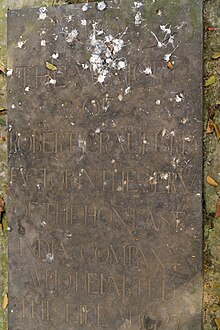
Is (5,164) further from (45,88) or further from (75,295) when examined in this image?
(75,295)

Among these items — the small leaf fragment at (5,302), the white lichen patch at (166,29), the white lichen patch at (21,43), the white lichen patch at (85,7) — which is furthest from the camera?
the small leaf fragment at (5,302)

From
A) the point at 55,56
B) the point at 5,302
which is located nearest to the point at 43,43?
the point at 55,56

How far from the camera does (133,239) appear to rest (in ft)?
8.98

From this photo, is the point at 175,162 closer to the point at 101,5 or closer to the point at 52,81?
the point at 52,81

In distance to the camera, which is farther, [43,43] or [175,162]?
[43,43]

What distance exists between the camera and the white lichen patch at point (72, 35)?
2766mm

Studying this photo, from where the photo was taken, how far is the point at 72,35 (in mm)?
2771

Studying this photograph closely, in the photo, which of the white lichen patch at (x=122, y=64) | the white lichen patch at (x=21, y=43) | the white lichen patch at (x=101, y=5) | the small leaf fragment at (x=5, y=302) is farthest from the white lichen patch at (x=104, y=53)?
the small leaf fragment at (x=5, y=302)

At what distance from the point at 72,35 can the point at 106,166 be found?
93 centimetres

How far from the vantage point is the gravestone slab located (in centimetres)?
265

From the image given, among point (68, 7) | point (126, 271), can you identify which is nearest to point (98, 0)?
point (68, 7)

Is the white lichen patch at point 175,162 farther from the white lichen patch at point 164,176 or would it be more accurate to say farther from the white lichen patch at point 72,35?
the white lichen patch at point 72,35

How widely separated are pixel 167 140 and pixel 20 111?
3.45 feet

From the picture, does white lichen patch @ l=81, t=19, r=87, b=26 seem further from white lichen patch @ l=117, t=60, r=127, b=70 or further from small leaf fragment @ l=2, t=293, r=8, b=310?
small leaf fragment @ l=2, t=293, r=8, b=310
